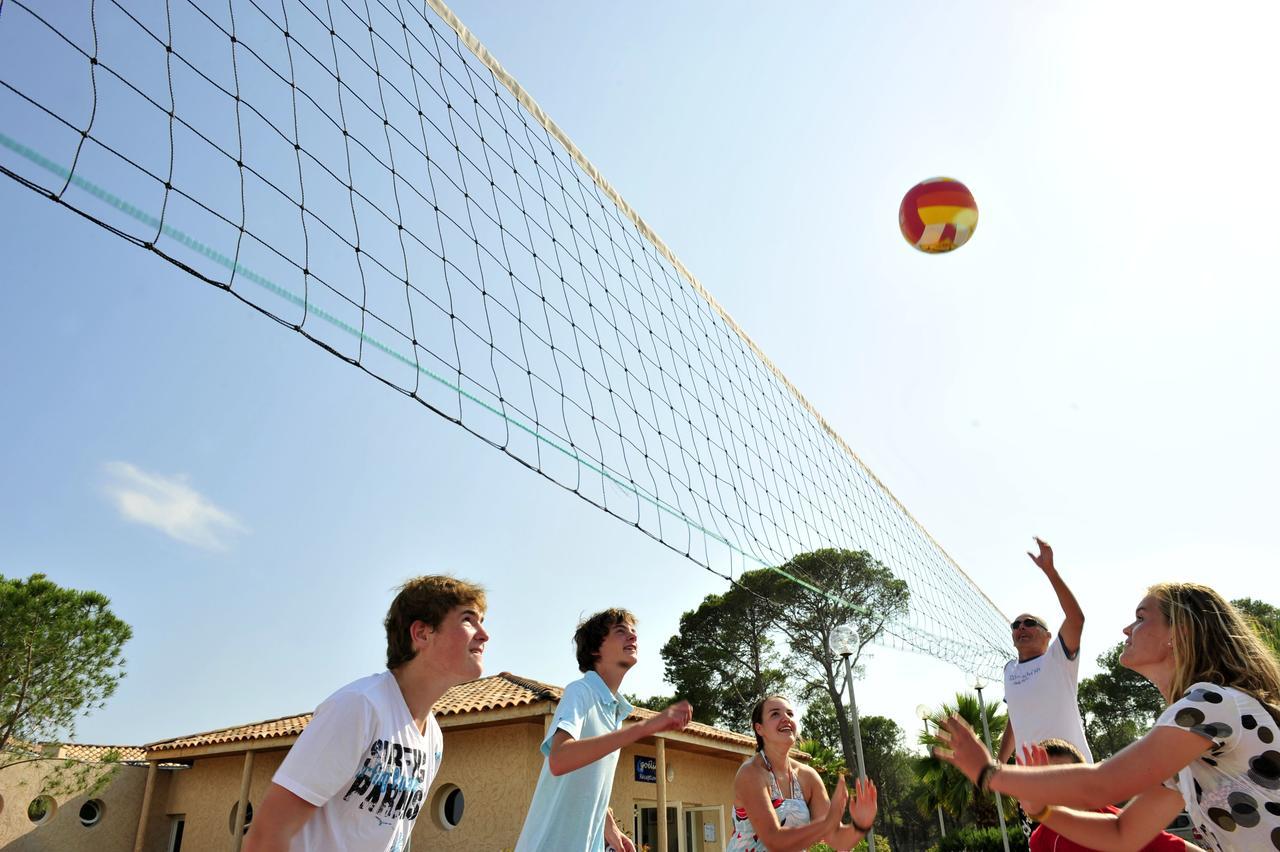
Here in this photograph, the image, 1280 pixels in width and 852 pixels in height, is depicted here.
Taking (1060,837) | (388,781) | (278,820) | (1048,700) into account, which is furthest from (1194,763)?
(1048,700)

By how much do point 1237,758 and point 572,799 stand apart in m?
1.80

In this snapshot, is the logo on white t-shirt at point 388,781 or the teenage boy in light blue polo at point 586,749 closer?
the logo on white t-shirt at point 388,781

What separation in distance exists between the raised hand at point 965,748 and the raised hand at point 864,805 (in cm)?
110

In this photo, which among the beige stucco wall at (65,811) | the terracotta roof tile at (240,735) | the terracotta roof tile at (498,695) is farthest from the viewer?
the beige stucco wall at (65,811)

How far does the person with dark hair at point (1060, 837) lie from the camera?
7.97 feet

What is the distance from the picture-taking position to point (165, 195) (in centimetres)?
275

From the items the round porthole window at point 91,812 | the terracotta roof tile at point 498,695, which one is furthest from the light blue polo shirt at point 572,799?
the round porthole window at point 91,812

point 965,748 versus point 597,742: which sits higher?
point 597,742

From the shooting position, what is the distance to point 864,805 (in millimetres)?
2994

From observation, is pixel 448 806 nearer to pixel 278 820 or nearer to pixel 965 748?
pixel 278 820

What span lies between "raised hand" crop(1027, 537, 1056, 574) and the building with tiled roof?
758 centimetres

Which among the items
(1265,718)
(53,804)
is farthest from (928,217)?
(53,804)

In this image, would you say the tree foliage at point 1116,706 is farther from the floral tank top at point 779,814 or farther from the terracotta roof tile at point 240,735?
the floral tank top at point 779,814

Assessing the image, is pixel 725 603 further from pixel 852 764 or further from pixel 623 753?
pixel 623 753
